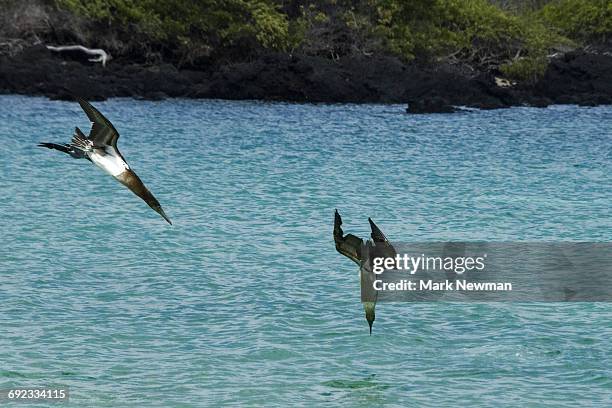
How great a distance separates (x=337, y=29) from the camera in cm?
4488

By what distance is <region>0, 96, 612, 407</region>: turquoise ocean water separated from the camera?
9.38 m

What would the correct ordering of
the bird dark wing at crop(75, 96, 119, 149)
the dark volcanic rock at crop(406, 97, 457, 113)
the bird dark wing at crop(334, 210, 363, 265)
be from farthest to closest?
the dark volcanic rock at crop(406, 97, 457, 113), the bird dark wing at crop(75, 96, 119, 149), the bird dark wing at crop(334, 210, 363, 265)

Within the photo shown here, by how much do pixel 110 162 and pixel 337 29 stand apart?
1613 inches

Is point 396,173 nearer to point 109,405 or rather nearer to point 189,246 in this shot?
point 189,246

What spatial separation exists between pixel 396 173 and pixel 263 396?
15091 mm

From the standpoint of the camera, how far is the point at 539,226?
17.5 meters

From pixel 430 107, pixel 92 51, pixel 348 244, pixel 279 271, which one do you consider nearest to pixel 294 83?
pixel 430 107

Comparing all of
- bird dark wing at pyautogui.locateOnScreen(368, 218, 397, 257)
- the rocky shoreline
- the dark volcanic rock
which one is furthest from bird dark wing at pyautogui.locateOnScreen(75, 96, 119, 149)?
the rocky shoreline

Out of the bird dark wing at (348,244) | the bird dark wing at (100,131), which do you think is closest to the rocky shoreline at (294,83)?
the bird dark wing at (100,131)

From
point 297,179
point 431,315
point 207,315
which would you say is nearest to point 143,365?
point 207,315

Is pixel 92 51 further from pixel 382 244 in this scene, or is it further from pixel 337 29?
pixel 382 244

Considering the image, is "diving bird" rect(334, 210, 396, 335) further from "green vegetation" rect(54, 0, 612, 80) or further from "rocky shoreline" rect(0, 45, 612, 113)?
"green vegetation" rect(54, 0, 612, 80)

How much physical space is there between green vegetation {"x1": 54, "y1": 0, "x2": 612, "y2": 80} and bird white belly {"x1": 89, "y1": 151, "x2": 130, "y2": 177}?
38783 mm

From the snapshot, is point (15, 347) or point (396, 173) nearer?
point (15, 347)
